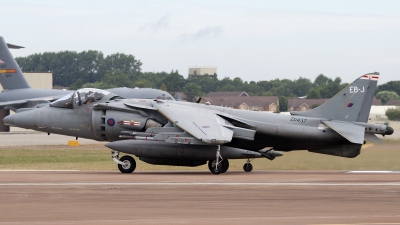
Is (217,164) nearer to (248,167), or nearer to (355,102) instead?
(248,167)

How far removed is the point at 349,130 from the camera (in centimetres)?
1905

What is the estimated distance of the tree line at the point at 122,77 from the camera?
361ft

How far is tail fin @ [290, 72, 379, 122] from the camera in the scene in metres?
19.6

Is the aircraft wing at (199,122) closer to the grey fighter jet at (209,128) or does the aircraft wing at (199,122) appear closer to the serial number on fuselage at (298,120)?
the grey fighter jet at (209,128)

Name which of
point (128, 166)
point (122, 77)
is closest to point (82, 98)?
point (128, 166)

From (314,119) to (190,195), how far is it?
7445mm

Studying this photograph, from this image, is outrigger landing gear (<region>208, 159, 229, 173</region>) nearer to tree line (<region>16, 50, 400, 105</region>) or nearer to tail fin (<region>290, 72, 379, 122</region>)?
tail fin (<region>290, 72, 379, 122</region>)

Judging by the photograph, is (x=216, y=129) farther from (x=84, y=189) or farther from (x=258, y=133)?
(x=84, y=189)

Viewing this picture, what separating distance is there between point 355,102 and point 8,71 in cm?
3487

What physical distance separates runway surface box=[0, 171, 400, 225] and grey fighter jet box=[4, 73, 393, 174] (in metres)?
1.26

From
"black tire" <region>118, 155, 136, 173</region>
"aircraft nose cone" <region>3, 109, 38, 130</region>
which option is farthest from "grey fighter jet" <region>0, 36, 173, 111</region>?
"black tire" <region>118, 155, 136, 173</region>

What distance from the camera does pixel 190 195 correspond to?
1350 cm

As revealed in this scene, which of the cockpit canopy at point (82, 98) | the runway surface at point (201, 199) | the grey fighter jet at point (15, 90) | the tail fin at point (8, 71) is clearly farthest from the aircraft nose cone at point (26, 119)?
the tail fin at point (8, 71)

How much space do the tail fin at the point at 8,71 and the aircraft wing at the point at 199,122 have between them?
31518 millimetres
